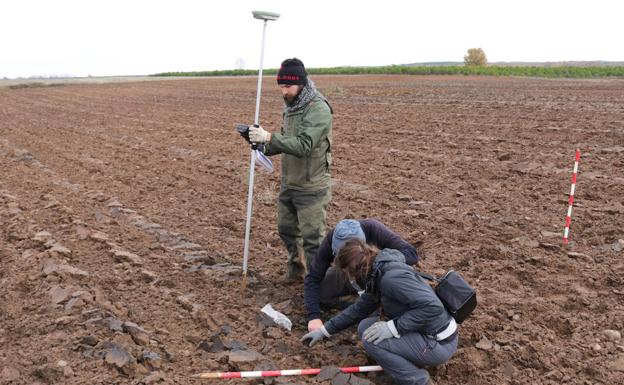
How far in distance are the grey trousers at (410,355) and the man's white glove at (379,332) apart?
0.04m

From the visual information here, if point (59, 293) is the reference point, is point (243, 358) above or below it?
below

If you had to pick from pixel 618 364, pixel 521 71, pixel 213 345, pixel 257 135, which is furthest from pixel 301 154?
pixel 521 71

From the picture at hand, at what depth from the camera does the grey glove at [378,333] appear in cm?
379

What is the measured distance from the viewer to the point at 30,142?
13797 millimetres

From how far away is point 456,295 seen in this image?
3.74m

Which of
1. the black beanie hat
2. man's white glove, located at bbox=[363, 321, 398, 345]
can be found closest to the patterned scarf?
the black beanie hat

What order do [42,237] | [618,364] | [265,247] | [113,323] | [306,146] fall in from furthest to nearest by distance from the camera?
1. [265,247]
2. [42,237]
3. [306,146]
4. [113,323]
5. [618,364]

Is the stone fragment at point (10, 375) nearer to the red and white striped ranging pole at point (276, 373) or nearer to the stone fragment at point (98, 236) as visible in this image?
the red and white striped ranging pole at point (276, 373)

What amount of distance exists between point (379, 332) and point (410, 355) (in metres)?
0.26

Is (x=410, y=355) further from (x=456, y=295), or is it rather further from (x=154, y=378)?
(x=154, y=378)

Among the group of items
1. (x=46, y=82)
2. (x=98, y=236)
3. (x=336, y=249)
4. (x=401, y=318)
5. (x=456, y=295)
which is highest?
(x=46, y=82)

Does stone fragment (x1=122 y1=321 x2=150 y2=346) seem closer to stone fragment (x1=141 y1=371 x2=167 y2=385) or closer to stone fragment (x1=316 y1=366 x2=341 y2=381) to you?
stone fragment (x1=141 y1=371 x2=167 y2=385)

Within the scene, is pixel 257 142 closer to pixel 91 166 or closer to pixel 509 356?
pixel 509 356

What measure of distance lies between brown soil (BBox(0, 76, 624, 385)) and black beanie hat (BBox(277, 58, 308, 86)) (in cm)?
202
